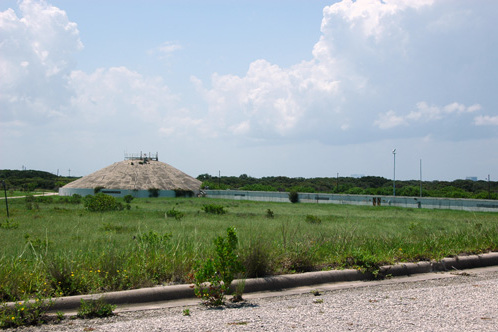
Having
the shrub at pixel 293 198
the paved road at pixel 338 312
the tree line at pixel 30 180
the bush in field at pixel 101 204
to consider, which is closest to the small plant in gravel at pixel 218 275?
the paved road at pixel 338 312

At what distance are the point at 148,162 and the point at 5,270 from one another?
10161cm

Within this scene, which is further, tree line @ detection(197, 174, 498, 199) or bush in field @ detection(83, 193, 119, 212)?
tree line @ detection(197, 174, 498, 199)

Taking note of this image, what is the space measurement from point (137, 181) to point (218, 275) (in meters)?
88.9

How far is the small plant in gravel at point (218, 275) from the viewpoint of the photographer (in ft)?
21.3

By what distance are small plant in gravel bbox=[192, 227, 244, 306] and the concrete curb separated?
256 millimetres

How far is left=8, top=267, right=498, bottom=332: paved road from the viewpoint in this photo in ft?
17.7

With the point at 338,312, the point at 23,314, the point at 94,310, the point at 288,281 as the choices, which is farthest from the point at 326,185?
the point at 23,314

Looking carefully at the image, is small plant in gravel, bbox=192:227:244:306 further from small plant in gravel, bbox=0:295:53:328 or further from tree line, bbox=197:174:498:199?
tree line, bbox=197:174:498:199

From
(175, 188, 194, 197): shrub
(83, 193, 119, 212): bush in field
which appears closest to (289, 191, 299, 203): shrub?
(83, 193, 119, 212): bush in field

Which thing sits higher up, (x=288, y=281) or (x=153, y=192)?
(x=153, y=192)

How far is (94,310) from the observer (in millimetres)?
5844

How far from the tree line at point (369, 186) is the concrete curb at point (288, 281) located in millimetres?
67109

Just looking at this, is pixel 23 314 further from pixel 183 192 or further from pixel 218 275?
pixel 183 192

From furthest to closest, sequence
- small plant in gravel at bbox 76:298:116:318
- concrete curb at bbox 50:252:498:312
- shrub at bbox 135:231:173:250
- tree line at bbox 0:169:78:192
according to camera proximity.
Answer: tree line at bbox 0:169:78:192 → shrub at bbox 135:231:173:250 → concrete curb at bbox 50:252:498:312 → small plant in gravel at bbox 76:298:116:318
